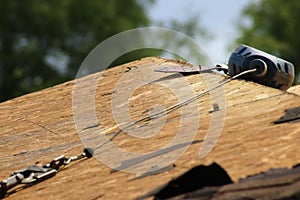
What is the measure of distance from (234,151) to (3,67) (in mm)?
28921

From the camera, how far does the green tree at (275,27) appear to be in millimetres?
37000

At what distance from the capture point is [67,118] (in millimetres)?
5648

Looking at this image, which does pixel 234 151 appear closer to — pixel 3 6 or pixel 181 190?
pixel 181 190

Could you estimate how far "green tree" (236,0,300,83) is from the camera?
121 feet

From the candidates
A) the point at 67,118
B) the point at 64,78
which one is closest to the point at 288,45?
the point at 64,78

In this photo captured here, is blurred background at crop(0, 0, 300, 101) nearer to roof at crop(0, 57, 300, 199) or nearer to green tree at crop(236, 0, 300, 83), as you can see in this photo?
green tree at crop(236, 0, 300, 83)

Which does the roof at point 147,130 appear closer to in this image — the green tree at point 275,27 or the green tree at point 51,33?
the green tree at point 51,33

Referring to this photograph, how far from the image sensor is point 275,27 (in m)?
40.3

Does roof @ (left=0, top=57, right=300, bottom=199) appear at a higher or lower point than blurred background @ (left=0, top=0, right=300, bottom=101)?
lower

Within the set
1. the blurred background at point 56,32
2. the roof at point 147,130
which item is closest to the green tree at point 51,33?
the blurred background at point 56,32

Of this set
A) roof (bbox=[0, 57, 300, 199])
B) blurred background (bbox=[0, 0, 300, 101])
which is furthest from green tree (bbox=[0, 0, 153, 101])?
roof (bbox=[0, 57, 300, 199])

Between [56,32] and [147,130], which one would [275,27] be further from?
[147,130]

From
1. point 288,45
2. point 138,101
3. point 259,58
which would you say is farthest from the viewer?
point 288,45

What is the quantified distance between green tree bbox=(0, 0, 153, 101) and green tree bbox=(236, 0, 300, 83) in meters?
6.19
